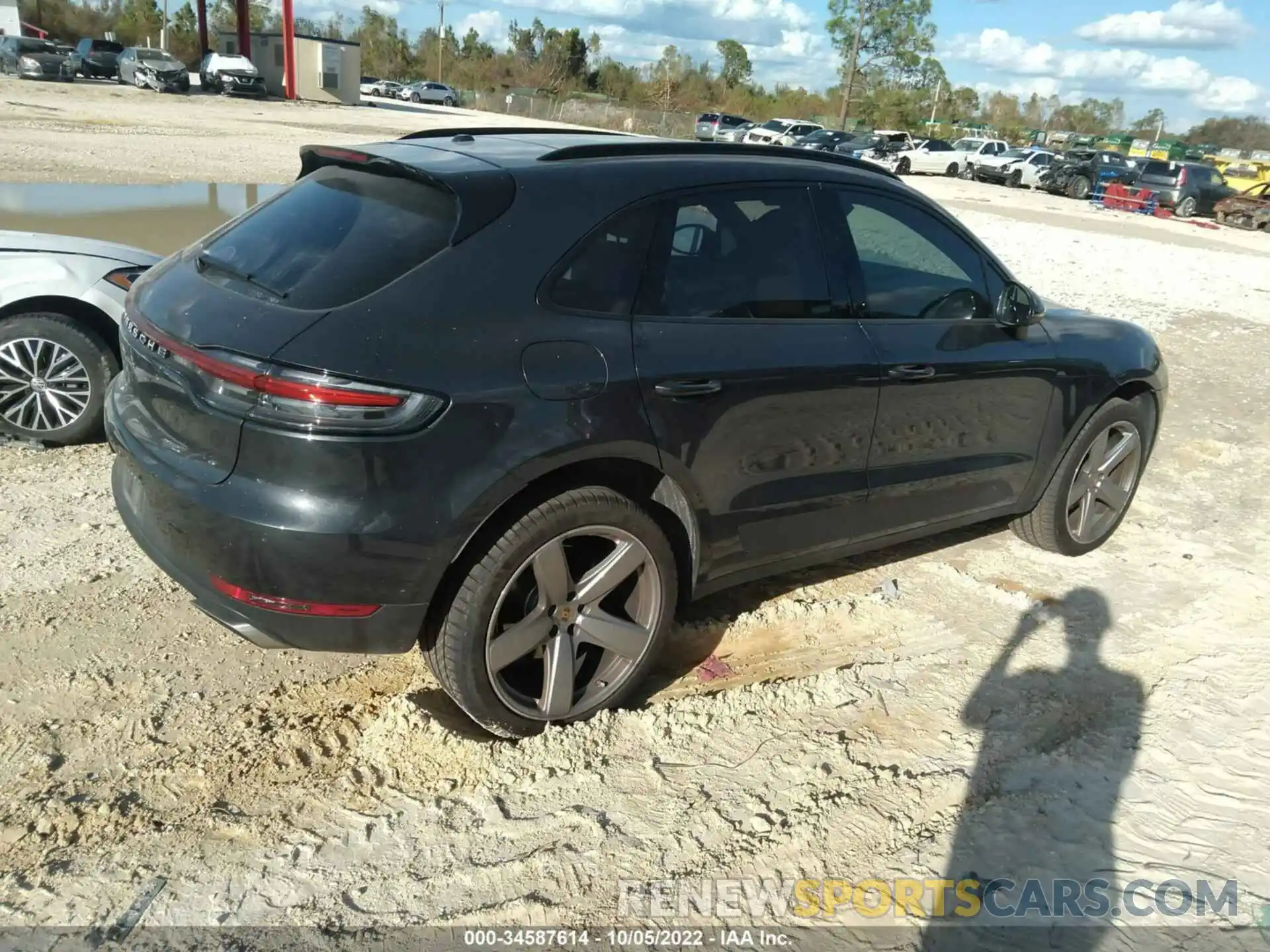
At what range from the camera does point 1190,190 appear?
Result: 96.9 feet

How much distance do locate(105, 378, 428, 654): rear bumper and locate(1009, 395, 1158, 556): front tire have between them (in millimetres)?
3315

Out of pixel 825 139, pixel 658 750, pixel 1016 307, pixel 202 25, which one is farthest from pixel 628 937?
pixel 202 25

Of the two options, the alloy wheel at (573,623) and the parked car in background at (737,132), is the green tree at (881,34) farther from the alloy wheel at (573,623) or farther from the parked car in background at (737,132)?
the alloy wheel at (573,623)

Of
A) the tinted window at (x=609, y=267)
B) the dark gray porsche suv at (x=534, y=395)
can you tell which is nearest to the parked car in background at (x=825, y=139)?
the dark gray porsche suv at (x=534, y=395)

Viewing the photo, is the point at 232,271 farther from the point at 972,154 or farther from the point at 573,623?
the point at 972,154

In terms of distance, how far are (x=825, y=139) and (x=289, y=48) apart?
27653mm

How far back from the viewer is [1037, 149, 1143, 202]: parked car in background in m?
32.9

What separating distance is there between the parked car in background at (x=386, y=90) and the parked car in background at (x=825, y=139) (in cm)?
3851

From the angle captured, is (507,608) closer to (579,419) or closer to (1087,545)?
(579,419)

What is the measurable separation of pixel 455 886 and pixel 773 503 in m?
1.66

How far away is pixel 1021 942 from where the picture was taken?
2.53 meters

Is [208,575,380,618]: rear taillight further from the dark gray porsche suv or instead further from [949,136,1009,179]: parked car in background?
[949,136,1009,179]: parked car in background

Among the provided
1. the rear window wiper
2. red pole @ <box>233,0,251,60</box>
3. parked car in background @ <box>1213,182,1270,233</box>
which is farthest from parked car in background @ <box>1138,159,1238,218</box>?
red pole @ <box>233,0,251,60</box>

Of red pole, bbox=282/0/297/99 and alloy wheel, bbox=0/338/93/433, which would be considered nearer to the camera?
alloy wheel, bbox=0/338/93/433
